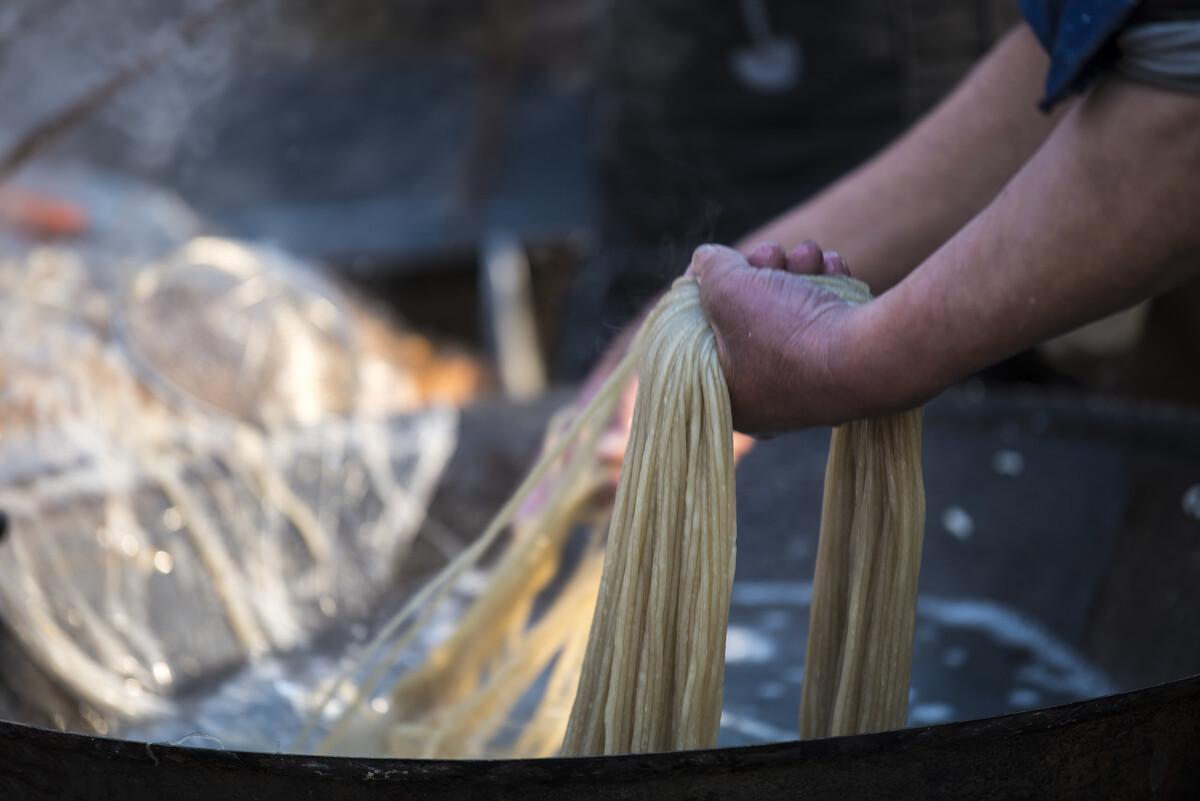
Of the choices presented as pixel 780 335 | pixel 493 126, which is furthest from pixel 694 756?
pixel 493 126

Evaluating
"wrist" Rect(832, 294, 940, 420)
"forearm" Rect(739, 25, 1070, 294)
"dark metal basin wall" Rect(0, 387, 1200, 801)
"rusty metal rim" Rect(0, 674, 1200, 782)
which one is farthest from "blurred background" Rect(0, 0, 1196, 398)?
"rusty metal rim" Rect(0, 674, 1200, 782)

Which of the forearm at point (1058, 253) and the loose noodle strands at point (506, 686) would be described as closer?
the forearm at point (1058, 253)

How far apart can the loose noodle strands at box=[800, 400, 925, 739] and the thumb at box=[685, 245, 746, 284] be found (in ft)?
0.64

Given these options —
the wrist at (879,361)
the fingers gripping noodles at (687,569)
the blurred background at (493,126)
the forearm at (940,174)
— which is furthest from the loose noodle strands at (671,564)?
the blurred background at (493,126)

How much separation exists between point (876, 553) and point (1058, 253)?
36cm

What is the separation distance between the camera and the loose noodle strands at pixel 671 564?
3.46 ft

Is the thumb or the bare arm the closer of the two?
the bare arm

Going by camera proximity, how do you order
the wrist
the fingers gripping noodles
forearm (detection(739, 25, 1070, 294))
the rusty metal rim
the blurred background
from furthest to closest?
the blurred background → forearm (detection(739, 25, 1070, 294)) → the fingers gripping noodles → the wrist → the rusty metal rim

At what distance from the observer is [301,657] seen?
5.82ft

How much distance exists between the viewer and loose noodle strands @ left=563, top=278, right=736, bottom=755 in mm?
1056

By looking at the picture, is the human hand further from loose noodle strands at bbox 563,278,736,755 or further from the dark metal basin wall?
the dark metal basin wall

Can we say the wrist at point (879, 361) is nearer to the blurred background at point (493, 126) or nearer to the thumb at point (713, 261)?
the thumb at point (713, 261)

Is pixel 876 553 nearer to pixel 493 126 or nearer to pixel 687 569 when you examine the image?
pixel 687 569

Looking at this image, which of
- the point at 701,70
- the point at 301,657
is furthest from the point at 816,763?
the point at 701,70
